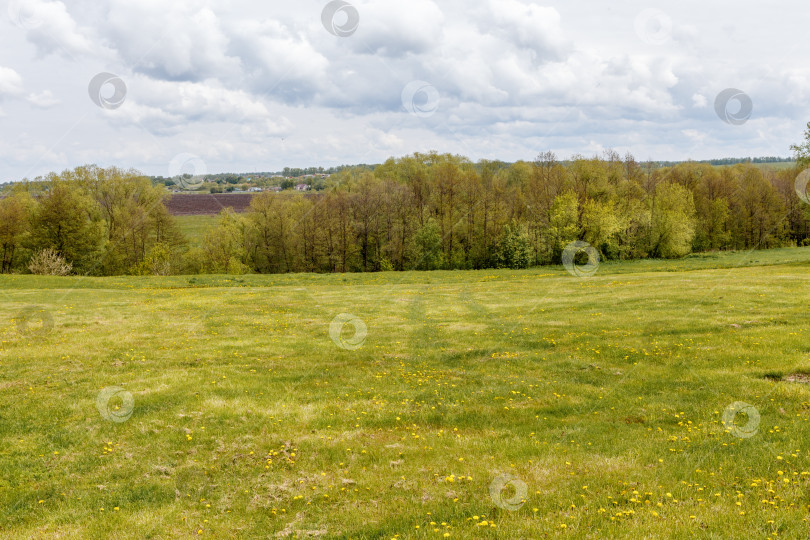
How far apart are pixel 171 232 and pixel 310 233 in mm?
25291

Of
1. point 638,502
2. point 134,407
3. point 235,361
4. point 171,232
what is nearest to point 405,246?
point 171,232

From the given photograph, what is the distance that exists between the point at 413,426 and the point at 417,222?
235 feet

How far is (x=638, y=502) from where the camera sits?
9.16m

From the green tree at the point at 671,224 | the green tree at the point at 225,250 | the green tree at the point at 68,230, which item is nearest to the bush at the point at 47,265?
the green tree at the point at 68,230

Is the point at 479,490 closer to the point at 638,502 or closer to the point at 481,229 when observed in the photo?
the point at 638,502

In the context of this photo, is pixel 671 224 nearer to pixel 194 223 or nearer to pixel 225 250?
pixel 225 250

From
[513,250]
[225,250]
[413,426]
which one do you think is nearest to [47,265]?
[225,250]

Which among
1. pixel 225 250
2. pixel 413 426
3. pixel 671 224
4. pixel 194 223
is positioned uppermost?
pixel 194 223

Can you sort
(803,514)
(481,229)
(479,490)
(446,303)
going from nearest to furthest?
(803,514) < (479,490) < (446,303) < (481,229)

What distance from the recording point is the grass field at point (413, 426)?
9.33 metres

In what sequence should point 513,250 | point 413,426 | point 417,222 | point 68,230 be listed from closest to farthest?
point 413,426 → point 68,230 → point 513,250 → point 417,222

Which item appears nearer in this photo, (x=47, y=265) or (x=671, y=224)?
(x=47, y=265)

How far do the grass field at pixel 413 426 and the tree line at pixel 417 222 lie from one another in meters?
52.2

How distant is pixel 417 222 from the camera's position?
278 feet
